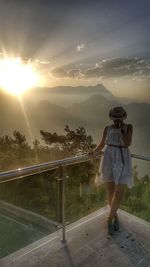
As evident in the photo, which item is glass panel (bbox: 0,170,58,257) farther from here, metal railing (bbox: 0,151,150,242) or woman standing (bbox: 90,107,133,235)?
woman standing (bbox: 90,107,133,235)

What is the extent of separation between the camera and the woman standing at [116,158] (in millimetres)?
3146

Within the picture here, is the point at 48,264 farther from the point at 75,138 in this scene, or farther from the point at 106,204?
the point at 75,138

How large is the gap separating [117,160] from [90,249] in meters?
1.04

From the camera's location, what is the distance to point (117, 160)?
10.7 ft

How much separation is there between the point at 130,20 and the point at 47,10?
2610 millimetres

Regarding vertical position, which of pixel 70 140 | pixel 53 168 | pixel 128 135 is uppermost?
pixel 128 135

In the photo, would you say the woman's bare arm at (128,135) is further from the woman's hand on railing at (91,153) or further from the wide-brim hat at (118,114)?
the woman's hand on railing at (91,153)

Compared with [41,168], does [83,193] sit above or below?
below

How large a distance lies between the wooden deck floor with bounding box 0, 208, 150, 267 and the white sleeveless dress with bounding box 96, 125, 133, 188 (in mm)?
632

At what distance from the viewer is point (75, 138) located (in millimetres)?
17641

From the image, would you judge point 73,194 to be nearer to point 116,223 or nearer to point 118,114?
point 116,223

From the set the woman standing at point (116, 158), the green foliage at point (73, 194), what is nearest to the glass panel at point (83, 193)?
the green foliage at point (73, 194)

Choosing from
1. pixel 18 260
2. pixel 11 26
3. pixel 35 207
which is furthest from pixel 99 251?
pixel 11 26

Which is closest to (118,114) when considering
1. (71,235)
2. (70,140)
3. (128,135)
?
(128,135)
